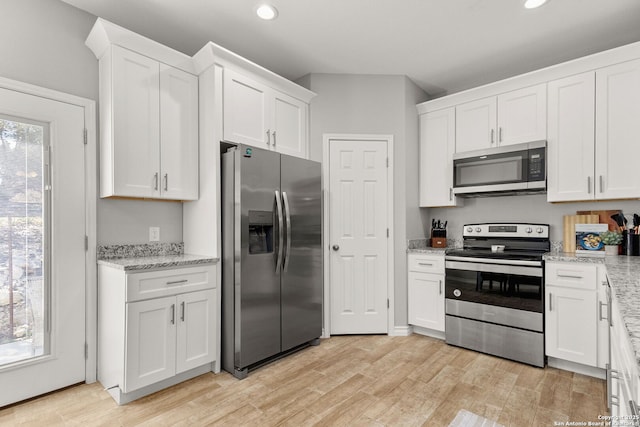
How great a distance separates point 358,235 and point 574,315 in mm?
1876

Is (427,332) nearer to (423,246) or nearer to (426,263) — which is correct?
(426,263)

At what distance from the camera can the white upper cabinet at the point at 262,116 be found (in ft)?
9.02

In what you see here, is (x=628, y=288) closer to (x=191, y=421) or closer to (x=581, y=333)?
Result: (x=581, y=333)

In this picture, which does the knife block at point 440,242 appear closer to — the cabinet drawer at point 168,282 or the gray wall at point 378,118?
the gray wall at point 378,118

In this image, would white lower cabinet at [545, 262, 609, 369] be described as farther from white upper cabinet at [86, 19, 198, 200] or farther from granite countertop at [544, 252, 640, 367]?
white upper cabinet at [86, 19, 198, 200]

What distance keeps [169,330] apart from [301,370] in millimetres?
1041

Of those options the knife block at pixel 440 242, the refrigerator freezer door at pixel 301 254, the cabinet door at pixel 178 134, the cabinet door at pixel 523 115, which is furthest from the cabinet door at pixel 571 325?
the cabinet door at pixel 178 134

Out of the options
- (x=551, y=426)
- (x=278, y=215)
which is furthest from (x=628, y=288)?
(x=278, y=215)

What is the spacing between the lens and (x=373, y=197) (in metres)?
3.50

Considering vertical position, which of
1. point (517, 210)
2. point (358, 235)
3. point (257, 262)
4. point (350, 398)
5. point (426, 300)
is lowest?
point (350, 398)

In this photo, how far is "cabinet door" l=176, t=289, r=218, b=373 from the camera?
238 centimetres

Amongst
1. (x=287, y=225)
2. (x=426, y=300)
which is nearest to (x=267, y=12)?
(x=287, y=225)

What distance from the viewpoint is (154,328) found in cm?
225

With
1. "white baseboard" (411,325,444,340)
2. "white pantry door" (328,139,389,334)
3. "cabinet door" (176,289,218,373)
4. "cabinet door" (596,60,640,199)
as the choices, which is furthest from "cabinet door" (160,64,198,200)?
"cabinet door" (596,60,640,199)
